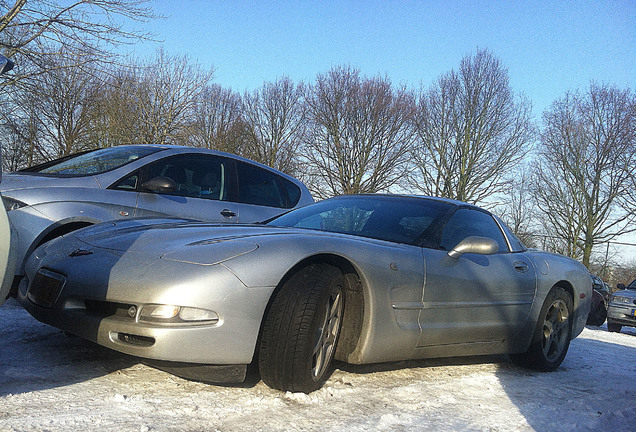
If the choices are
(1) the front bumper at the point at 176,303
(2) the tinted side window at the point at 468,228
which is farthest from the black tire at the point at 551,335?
(1) the front bumper at the point at 176,303

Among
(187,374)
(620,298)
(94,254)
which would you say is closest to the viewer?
(187,374)

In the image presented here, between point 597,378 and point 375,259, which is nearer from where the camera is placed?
point 375,259

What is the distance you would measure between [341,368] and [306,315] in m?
0.98

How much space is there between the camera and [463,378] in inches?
149

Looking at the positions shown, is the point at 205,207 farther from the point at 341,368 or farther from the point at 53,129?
the point at 53,129

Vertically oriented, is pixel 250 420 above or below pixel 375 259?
below

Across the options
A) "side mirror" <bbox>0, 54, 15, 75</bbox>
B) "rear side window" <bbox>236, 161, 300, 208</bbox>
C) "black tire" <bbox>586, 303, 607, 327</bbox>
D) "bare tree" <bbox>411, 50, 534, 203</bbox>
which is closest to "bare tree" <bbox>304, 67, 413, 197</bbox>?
"bare tree" <bbox>411, 50, 534, 203</bbox>

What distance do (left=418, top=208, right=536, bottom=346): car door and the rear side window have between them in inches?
102

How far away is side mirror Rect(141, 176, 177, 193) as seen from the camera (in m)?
5.06

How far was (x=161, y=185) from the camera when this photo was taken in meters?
5.06

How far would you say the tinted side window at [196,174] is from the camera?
18.0 feet

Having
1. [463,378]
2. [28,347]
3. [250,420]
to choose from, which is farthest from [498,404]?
[28,347]

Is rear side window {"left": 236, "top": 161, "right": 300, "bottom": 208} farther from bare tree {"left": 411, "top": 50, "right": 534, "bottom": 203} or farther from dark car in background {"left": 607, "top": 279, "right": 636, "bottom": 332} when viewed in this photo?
bare tree {"left": 411, "top": 50, "right": 534, "bottom": 203}

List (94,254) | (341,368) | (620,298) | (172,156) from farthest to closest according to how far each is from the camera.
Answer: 1. (620,298)
2. (172,156)
3. (341,368)
4. (94,254)
